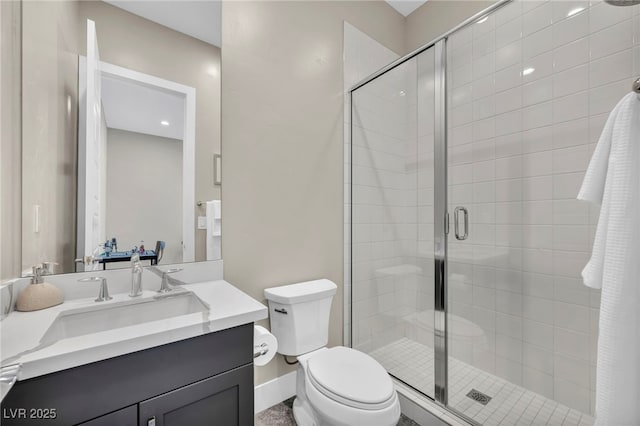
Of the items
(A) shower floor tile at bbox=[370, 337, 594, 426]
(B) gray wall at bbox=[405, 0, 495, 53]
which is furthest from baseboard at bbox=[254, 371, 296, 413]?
(B) gray wall at bbox=[405, 0, 495, 53]

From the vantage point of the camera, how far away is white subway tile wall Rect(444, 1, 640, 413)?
1.45m

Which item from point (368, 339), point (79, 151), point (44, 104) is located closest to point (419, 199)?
point (368, 339)

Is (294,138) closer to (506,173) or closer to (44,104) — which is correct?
(44,104)

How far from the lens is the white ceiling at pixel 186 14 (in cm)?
128

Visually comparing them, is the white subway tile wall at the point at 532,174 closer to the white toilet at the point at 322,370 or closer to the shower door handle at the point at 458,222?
the shower door handle at the point at 458,222

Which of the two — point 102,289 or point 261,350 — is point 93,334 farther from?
point 261,350

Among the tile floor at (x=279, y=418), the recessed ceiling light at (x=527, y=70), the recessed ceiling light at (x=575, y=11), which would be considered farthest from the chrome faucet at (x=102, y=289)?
the recessed ceiling light at (x=575, y=11)

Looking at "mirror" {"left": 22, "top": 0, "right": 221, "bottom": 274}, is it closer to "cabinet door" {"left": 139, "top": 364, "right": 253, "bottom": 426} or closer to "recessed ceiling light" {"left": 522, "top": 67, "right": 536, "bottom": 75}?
"cabinet door" {"left": 139, "top": 364, "right": 253, "bottom": 426}

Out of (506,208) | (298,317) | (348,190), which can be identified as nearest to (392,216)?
(348,190)

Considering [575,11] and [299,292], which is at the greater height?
[575,11]

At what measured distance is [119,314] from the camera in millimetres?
1062

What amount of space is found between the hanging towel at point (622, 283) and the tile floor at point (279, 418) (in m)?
0.96

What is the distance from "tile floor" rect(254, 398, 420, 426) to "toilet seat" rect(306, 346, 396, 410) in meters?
0.43

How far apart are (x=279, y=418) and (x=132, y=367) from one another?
107cm
